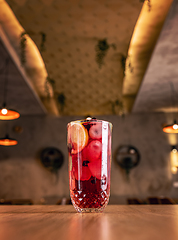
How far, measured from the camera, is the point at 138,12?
3.01 m

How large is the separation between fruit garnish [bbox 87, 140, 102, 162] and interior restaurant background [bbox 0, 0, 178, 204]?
2418mm

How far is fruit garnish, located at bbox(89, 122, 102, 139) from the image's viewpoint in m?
0.54

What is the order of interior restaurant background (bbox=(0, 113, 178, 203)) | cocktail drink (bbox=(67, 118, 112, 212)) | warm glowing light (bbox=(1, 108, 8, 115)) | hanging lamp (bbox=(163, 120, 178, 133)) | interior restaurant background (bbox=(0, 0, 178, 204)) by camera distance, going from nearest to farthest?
cocktail drink (bbox=(67, 118, 112, 212)) < warm glowing light (bbox=(1, 108, 8, 115)) < interior restaurant background (bbox=(0, 0, 178, 204)) < hanging lamp (bbox=(163, 120, 178, 133)) < interior restaurant background (bbox=(0, 113, 178, 203))

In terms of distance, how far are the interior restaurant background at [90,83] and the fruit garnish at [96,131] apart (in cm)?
238

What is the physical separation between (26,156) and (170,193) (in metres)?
4.52

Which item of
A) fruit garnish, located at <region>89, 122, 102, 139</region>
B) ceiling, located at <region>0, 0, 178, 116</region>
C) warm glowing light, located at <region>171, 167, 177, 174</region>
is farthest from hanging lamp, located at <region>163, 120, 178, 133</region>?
fruit garnish, located at <region>89, 122, 102, 139</region>

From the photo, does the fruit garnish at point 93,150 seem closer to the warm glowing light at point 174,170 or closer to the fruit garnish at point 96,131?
the fruit garnish at point 96,131

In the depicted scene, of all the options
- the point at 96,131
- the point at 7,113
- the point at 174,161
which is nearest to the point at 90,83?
the point at 7,113

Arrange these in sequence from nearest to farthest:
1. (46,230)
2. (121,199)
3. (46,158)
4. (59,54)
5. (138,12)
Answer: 1. (46,230)
2. (138,12)
3. (59,54)
4. (121,199)
5. (46,158)

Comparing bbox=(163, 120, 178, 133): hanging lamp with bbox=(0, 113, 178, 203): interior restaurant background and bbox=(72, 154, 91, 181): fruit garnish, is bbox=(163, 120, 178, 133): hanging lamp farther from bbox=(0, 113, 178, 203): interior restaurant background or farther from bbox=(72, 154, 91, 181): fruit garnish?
bbox=(72, 154, 91, 181): fruit garnish

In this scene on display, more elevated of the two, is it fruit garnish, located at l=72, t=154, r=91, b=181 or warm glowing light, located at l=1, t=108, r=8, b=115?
warm glowing light, located at l=1, t=108, r=8, b=115

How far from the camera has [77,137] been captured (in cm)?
55

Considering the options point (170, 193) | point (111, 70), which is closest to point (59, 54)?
point (111, 70)

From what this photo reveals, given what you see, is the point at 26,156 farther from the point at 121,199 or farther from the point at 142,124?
the point at 142,124
